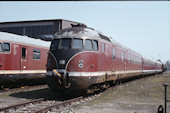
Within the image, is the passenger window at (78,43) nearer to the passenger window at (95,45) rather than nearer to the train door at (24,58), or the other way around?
the passenger window at (95,45)

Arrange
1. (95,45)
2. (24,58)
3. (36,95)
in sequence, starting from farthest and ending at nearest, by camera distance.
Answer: (24,58) → (36,95) → (95,45)

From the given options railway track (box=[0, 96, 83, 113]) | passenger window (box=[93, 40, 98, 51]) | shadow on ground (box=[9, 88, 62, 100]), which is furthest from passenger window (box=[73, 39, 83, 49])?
shadow on ground (box=[9, 88, 62, 100])

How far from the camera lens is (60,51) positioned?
1120cm

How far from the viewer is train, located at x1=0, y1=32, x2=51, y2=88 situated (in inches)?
558

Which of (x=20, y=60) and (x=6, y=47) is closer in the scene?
(x=6, y=47)

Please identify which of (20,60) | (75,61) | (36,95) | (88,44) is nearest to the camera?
(75,61)

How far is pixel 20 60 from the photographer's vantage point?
15.6 metres

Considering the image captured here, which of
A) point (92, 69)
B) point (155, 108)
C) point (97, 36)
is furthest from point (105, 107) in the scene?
point (97, 36)

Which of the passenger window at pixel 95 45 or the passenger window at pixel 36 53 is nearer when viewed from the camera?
the passenger window at pixel 95 45

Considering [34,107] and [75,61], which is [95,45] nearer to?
[75,61]

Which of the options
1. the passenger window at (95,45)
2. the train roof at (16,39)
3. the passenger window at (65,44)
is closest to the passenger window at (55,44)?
the passenger window at (65,44)

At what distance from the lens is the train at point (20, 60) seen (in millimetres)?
14180

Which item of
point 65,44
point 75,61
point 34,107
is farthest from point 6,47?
point 34,107

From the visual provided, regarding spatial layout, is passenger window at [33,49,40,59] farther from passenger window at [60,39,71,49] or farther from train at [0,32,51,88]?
passenger window at [60,39,71,49]
